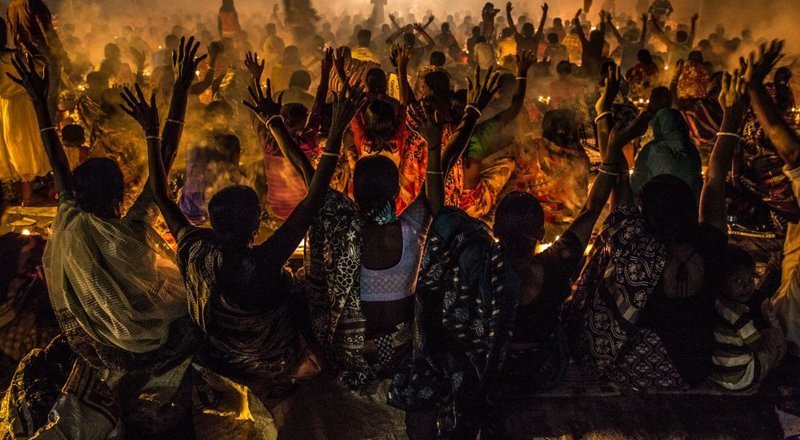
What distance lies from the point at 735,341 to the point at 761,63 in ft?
5.52

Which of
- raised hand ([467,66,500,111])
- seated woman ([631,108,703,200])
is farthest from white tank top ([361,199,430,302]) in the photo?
seated woman ([631,108,703,200])

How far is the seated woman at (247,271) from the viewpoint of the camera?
2895mm

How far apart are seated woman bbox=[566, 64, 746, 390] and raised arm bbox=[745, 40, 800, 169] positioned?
0.08 metres

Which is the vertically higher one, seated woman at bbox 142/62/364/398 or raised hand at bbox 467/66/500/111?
raised hand at bbox 467/66/500/111

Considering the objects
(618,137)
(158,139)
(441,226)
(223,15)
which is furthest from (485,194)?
(223,15)

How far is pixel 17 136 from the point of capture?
254 inches

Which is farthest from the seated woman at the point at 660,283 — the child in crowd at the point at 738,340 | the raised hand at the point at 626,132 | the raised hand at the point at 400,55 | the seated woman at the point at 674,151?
the raised hand at the point at 400,55

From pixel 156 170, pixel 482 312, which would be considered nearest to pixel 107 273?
pixel 156 170

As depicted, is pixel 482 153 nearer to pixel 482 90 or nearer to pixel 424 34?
pixel 482 90

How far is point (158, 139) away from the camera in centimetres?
334

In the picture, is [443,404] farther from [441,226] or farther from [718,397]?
[718,397]

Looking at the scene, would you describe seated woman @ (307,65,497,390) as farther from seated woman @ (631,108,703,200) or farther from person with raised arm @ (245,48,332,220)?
seated woman @ (631,108,703,200)

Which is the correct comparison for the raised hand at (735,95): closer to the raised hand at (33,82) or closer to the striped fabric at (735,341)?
the striped fabric at (735,341)

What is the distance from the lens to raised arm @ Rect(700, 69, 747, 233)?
3.45m
